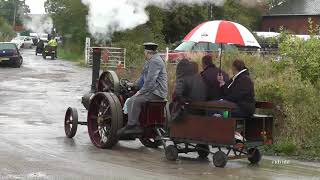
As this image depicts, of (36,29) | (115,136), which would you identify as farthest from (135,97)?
(36,29)

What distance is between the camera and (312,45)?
45.5ft

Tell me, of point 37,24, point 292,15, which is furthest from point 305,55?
point 37,24

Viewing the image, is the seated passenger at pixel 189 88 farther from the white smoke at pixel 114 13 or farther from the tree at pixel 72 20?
the tree at pixel 72 20

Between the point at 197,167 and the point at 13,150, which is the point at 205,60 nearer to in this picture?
the point at 197,167

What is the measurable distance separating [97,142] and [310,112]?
154 inches

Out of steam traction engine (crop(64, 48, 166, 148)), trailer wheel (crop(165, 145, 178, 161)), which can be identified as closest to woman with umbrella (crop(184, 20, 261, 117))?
trailer wheel (crop(165, 145, 178, 161))

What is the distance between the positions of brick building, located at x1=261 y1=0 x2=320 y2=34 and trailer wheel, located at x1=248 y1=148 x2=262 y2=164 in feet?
224

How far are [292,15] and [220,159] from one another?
73092 millimetres

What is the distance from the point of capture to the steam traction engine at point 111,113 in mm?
10312

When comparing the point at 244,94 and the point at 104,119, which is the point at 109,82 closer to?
the point at 104,119

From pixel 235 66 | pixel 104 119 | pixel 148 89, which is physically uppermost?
pixel 235 66

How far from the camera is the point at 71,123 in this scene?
11.7 m

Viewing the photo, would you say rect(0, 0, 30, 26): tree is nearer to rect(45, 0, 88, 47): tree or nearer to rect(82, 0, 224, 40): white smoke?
rect(45, 0, 88, 47): tree

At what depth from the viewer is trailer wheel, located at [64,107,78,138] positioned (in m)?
11.6
